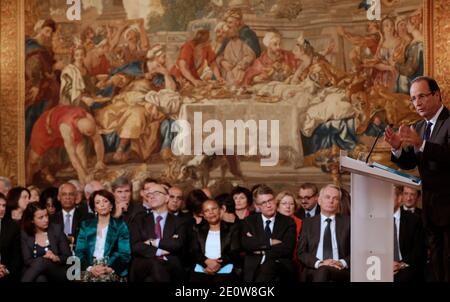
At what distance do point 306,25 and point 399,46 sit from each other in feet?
4.57

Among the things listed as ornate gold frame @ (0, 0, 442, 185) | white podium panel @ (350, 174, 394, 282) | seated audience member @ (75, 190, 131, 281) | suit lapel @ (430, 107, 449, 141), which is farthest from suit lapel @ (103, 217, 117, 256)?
suit lapel @ (430, 107, 449, 141)

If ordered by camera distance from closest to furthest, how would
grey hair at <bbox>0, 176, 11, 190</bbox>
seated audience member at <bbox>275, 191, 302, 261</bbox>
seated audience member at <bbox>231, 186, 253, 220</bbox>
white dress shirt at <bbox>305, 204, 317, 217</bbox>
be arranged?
seated audience member at <bbox>275, 191, 302, 261</bbox>, seated audience member at <bbox>231, 186, 253, 220</bbox>, white dress shirt at <bbox>305, 204, 317, 217</bbox>, grey hair at <bbox>0, 176, 11, 190</bbox>

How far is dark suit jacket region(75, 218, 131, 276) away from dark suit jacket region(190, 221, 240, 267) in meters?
0.87

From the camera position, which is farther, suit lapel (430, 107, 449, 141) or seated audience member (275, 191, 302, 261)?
seated audience member (275, 191, 302, 261)

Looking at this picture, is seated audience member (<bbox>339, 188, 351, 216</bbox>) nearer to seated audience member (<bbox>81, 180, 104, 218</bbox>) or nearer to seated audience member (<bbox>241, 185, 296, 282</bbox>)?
seated audience member (<bbox>241, 185, 296, 282</bbox>)

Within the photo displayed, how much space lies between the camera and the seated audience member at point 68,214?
1175cm

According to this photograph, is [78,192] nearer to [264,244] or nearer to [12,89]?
[12,89]

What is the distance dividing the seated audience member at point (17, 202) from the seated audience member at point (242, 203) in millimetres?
2882

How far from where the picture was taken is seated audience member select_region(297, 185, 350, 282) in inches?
407

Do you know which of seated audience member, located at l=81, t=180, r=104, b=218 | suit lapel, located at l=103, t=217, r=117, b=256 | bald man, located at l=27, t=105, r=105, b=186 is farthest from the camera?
bald man, located at l=27, t=105, r=105, b=186

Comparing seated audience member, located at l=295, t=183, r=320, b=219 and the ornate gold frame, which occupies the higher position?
the ornate gold frame

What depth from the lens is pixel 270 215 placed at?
10789 mm
